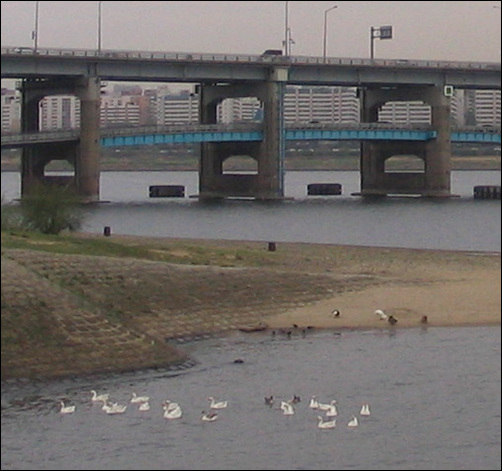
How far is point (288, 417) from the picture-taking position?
40.2 meters

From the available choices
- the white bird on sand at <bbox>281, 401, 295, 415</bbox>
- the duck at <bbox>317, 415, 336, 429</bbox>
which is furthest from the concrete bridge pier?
the duck at <bbox>317, 415, 336, 429</bbox>

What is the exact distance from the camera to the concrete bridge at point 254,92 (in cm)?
13500

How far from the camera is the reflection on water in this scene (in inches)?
1387

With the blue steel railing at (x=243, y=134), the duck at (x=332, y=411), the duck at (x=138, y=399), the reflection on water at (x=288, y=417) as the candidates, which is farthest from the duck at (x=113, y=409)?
the blue steel railing at (x=243, y=134)

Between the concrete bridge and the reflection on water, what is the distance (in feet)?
254

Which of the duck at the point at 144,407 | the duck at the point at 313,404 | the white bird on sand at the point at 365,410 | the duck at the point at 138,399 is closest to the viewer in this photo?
the white bird on sand at the point at 365,410

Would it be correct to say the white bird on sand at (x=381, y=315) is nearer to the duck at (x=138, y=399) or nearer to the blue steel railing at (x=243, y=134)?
the duck at (x=138, y=399)

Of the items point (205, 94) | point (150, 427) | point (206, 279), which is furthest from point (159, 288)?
point (205, 94)

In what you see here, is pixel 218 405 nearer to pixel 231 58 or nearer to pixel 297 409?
pixel 297 409

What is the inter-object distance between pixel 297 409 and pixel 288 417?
74 cm

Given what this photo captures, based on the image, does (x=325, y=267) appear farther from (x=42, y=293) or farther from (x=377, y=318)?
(x=42, y=293)

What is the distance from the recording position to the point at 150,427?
39.0 m

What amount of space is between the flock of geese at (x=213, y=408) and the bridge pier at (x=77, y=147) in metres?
89.5

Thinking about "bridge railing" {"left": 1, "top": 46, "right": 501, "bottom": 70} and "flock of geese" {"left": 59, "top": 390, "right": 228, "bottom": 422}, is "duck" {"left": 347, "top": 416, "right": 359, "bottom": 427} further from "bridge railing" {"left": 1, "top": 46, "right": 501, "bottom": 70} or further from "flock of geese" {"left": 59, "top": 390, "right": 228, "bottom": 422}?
→ "bridge railing" {"left": 1, "top": 46, "right": 501, "bottom": 70}
